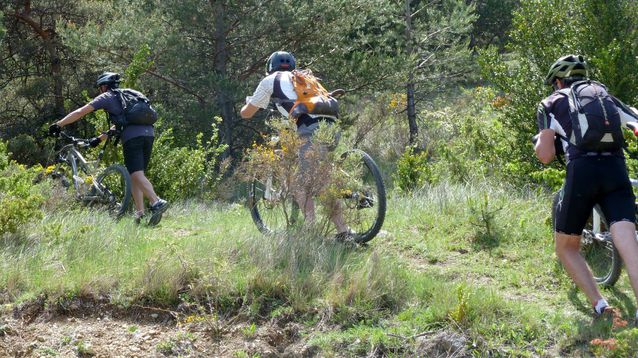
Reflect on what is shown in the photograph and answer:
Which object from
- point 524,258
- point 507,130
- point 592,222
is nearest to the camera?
point 592,222

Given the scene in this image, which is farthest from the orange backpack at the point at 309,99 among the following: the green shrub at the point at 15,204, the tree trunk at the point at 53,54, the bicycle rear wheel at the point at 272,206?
the tree trunk at the point at 53,54

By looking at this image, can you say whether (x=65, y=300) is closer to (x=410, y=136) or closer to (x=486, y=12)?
(x=410, y=136)

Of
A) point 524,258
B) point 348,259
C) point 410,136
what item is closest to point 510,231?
point 524,258

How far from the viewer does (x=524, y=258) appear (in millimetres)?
6820

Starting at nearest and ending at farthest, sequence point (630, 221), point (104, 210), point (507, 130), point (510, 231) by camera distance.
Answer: point (630, 221) → point (510, 231) → point (104, 210) → point (507, 130)

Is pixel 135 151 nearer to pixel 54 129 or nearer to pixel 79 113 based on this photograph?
pixel 79 113

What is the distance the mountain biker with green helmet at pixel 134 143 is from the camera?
8500mm

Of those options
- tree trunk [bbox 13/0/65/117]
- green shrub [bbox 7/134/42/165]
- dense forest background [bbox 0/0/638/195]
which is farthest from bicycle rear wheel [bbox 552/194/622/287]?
tree trunk [bbox 13/0/65/117]

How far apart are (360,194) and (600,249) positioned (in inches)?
77.5

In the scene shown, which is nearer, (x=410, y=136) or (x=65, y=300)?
(x=65, y=300)

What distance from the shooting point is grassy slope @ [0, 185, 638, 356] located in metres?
5.21

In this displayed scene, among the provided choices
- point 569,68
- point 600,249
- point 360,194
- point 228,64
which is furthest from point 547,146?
point 228,64

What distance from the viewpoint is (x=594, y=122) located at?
194 inches

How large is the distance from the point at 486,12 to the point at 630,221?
2077 cm
